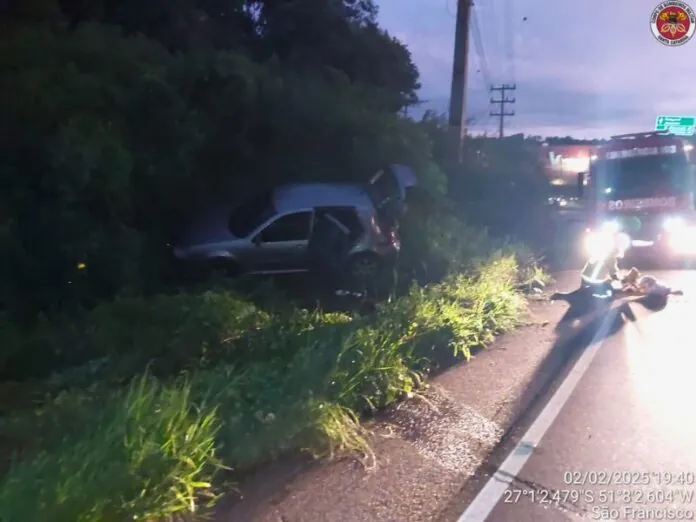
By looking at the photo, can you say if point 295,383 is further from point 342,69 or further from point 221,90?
point 342,69

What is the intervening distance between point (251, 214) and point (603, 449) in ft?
29.6

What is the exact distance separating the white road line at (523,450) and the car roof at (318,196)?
5.78 metres

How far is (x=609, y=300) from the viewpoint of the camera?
14.2 metres

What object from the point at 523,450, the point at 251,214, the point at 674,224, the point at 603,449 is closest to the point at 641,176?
the point at 674,224

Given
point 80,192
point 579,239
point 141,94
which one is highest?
point 141,94

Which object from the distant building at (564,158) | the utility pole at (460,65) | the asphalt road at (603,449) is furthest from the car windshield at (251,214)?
the distant building at (564,158)

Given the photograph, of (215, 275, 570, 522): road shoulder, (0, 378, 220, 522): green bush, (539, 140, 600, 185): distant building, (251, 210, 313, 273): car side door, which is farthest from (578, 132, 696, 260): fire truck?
(539, 140, 600, 185): distant building

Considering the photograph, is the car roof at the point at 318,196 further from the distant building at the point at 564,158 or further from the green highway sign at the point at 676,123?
the distant building at the point at 564,158

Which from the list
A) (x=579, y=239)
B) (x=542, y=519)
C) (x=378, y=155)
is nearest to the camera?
(x=542, y=519)

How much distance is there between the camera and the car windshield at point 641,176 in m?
20.0

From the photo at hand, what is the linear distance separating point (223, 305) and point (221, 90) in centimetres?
492

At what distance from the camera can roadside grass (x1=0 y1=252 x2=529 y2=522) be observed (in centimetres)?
510

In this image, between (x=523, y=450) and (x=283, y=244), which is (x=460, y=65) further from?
(x=523, y=450)

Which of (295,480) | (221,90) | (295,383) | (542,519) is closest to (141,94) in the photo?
(221,90)
